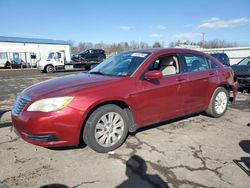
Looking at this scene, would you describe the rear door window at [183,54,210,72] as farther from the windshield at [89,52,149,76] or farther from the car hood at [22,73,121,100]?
the car hood at [22,73,121,100]

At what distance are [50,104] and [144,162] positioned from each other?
5.31ft

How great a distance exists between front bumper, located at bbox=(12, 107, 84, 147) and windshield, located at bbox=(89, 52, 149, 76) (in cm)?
129

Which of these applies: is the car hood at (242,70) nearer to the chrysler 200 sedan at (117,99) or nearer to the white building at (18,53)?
the chrysler 200 sedan at (117,99)

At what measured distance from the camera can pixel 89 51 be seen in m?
30.3

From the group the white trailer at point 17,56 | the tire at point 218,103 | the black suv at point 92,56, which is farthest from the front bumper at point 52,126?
the white trailer at point 17,56

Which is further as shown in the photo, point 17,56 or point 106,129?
point 17,56

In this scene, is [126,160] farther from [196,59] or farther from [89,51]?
[89,51]

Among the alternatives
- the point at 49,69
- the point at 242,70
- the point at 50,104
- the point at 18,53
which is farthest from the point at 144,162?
the point at 18,53

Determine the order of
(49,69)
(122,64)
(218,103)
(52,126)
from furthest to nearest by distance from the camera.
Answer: (49,69)
(218,103)
(122,64)
(52,126)

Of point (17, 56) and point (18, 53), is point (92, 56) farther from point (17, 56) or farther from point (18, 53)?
point (17, 56)

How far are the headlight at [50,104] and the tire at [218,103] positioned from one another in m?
3.50

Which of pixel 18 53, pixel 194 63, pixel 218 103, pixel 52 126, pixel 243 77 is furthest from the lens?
pixel 18 53

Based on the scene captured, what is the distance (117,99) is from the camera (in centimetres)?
392

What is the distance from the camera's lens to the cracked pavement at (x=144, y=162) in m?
3.09
